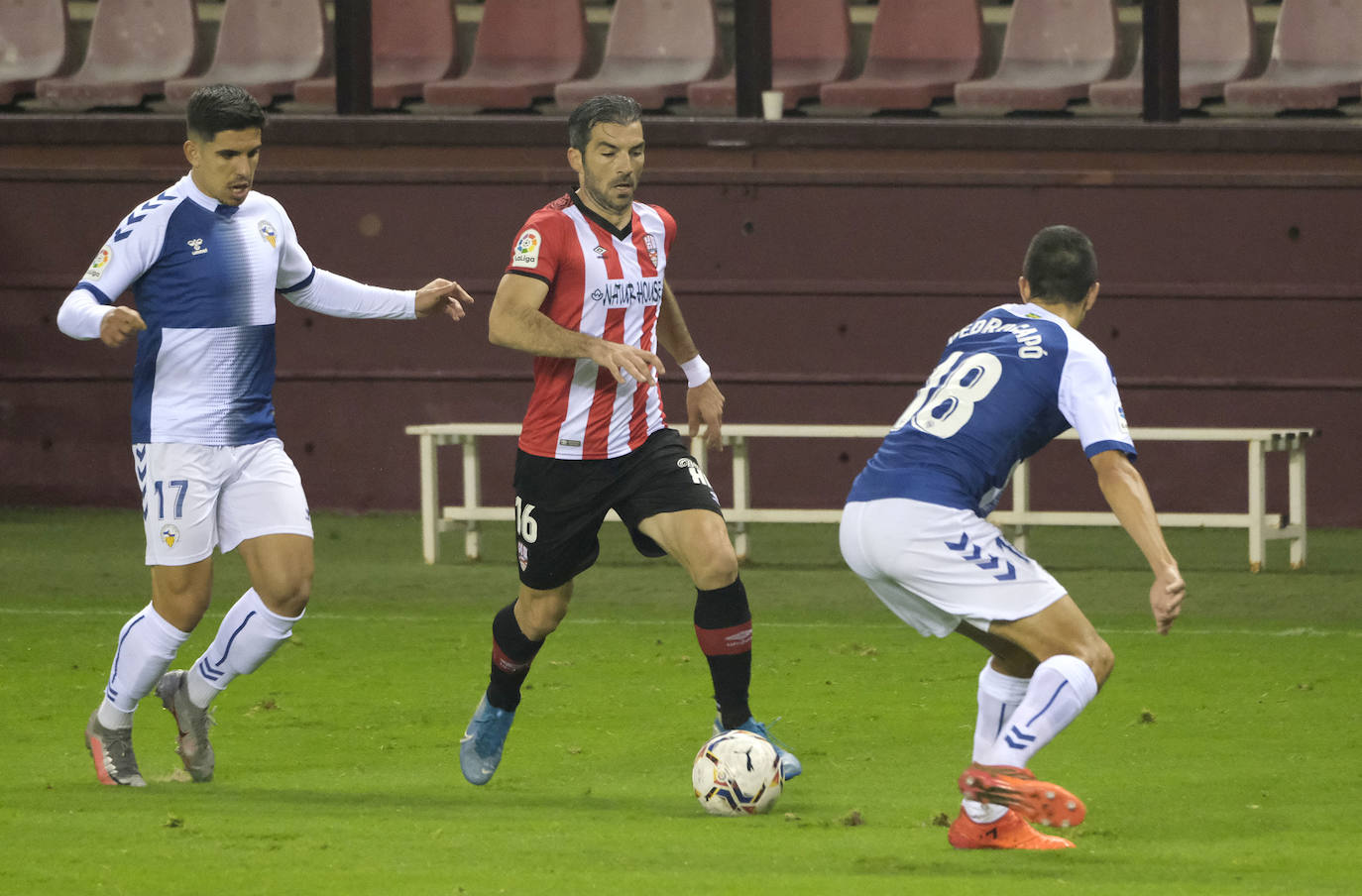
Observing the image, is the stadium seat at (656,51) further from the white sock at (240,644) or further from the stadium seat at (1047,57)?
the white sock at (240,644)

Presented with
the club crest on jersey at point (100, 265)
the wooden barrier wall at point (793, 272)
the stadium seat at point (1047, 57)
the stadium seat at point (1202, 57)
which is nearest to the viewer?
the club crest on jersey at point (100, 265)

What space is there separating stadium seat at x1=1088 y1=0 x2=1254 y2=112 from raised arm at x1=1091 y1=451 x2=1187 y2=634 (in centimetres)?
923

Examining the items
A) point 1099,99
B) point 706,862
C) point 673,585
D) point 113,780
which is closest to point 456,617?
point 673,585

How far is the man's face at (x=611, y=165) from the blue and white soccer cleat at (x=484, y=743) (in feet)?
5.11

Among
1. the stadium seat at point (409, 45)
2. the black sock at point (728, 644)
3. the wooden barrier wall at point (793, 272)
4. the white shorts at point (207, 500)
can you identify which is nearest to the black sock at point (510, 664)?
the black sock at point (728, 644)

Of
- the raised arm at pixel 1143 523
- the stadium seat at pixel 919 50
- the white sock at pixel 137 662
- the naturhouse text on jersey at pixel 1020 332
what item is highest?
the stadium seat at pixel 919 50

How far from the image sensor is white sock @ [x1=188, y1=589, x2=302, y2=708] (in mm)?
6582

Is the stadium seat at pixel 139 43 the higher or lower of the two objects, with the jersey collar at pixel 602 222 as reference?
higher

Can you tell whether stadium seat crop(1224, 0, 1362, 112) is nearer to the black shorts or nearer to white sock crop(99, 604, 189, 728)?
the black shorts

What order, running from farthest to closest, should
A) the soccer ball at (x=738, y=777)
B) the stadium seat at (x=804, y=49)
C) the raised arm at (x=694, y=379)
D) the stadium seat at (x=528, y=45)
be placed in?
1. the stadium seat at (x=528, y=45)
2. the stadium seat at (x=804, y=49)
3. the raised arm at (x=694, y=379)
4. the soccer ball at (x=738, y=777)

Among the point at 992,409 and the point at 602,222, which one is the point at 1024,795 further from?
the point at 602,222

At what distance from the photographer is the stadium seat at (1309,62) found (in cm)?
1392

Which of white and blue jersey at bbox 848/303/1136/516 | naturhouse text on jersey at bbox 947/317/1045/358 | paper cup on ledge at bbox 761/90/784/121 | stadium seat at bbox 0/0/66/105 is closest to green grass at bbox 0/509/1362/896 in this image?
white and blue jersey at bbox 848/303/1136/516

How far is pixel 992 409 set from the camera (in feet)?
18.3
